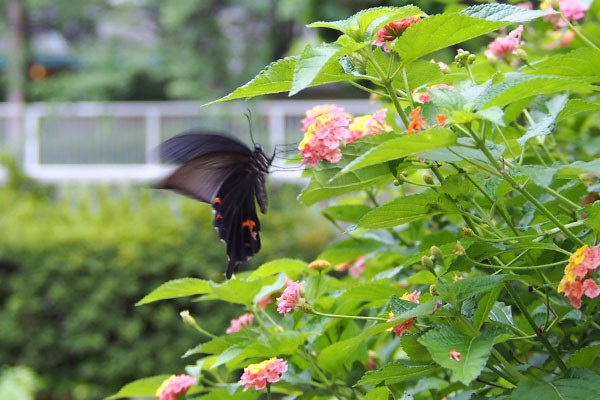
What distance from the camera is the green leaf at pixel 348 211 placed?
4.36ft

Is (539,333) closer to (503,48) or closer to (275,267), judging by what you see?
(275,267)

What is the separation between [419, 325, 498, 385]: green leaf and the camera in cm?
70

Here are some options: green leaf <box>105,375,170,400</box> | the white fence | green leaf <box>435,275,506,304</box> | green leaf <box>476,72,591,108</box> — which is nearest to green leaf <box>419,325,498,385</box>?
green leaf <box>435,275,506,304</box>

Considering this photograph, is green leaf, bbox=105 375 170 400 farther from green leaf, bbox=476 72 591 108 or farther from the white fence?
the white fence

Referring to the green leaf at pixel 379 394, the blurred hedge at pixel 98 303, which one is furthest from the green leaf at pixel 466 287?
the blurred hedge at pixel 98 303

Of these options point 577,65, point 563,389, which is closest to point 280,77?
point 577,65

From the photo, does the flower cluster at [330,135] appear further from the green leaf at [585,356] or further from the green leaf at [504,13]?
the green leaf at [585,356]

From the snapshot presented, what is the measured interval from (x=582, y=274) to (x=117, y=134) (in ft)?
33.6

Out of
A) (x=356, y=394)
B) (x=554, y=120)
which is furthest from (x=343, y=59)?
(x=356, y=394)

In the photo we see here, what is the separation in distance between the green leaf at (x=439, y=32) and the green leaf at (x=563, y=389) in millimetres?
396

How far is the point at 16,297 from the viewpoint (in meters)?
5.55

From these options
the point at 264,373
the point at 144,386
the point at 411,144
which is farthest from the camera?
the point at 144,386

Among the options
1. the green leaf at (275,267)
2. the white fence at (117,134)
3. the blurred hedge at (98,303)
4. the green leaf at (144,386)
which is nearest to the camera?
the green leaf at (275,267)

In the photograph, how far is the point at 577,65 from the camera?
32.9 inches
